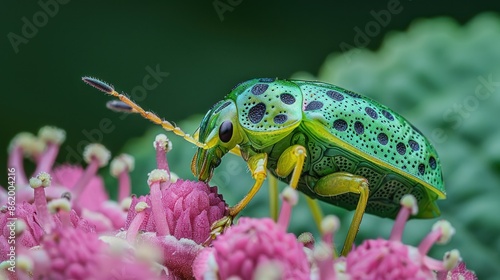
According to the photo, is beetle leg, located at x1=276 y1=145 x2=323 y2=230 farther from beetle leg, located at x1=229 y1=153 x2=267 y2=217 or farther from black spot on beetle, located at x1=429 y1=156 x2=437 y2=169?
black spot on beetle, located at x1=429 y1=156 x2=437 y2=169

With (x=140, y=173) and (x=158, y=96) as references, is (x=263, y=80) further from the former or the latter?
(x=158, y=96)

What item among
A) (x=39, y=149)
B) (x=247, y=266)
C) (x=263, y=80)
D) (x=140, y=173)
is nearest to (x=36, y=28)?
(x=140, y=173)

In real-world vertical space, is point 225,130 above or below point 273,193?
above

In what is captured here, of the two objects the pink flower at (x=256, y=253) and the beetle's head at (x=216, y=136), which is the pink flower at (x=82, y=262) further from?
the beetle's head at (x=216, y=136)

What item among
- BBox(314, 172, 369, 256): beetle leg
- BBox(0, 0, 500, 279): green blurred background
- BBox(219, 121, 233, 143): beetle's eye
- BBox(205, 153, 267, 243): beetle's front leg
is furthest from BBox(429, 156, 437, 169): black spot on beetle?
BBox(0, 0, 500, 279): green blurred background

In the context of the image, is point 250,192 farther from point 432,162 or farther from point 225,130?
point 432,162

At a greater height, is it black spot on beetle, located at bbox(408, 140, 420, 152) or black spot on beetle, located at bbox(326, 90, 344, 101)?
black spot on beetle, located at bbox(326, 90, 344, 101)

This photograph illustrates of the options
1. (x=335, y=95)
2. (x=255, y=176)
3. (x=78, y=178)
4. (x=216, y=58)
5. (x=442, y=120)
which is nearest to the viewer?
(x=255, y=176)

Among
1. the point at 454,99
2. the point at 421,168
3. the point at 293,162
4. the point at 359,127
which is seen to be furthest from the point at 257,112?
the point at 454,99
